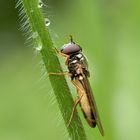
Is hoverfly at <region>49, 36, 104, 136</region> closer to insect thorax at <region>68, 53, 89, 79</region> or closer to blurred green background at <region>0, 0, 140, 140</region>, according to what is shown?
insect thorax at <region>68, 53, 89, 79</region>

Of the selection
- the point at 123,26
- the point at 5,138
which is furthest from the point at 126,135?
the point at 5,138

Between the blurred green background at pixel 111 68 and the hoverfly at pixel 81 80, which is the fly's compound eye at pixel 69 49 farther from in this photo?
the blurred green background at pixel 111 68

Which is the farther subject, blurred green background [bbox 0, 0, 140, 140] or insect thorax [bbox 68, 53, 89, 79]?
blurred green background [bbox 0, 0, 140, 140]

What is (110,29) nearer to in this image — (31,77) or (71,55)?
(71,55)

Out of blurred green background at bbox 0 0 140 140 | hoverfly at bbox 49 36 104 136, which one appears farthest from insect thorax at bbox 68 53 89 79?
blurred green background at bbox 0 0 140 140

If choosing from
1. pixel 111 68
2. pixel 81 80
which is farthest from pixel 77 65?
pixel 111 68

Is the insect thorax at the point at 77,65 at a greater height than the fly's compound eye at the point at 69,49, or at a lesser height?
lesser

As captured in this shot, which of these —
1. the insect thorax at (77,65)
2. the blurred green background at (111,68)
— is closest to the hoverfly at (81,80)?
the insect thorax at (77,65)

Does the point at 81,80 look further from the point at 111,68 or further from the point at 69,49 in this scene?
the point at 111,68
